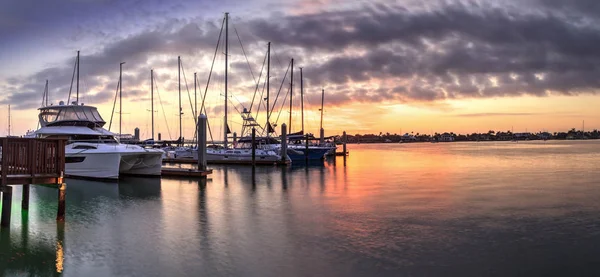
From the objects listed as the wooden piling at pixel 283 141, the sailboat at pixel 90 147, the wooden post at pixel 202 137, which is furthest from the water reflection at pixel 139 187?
the wooden piling at pixel 283 141

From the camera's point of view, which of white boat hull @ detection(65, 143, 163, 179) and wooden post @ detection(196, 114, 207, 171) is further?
wooden post @ detection(196, 114, 207, 171)

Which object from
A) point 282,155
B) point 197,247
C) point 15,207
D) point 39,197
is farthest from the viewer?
point 282,155

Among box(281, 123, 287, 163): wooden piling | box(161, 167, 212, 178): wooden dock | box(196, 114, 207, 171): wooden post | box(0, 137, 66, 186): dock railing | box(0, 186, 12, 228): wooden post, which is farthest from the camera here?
box(281, 123, 287, 163): wooden piling

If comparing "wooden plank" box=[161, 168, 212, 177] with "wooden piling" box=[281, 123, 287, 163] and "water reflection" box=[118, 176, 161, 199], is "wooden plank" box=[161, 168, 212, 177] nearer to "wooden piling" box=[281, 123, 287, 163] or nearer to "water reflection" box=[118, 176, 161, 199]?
"water reflection" box=[118, 176, 161, 199]

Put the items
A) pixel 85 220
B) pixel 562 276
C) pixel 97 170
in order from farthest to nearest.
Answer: pixel 97 170 → pixel 85 220 → pixel 562 276

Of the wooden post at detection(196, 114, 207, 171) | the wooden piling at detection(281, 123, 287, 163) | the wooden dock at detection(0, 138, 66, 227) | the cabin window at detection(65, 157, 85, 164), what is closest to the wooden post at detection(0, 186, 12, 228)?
the wooden dock at detection(0, 138, 66, 227)

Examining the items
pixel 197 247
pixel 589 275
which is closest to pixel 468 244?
pixel 589 275

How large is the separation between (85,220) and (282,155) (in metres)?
32.9

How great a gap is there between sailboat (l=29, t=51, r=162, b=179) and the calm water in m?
4.46

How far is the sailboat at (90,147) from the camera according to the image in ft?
96.3

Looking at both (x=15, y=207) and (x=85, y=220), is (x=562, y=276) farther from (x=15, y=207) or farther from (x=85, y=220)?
(x=15, y=207)

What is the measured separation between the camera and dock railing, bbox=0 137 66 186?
13.8 m

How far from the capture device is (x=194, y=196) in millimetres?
23953

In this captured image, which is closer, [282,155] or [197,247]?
[197,247]
